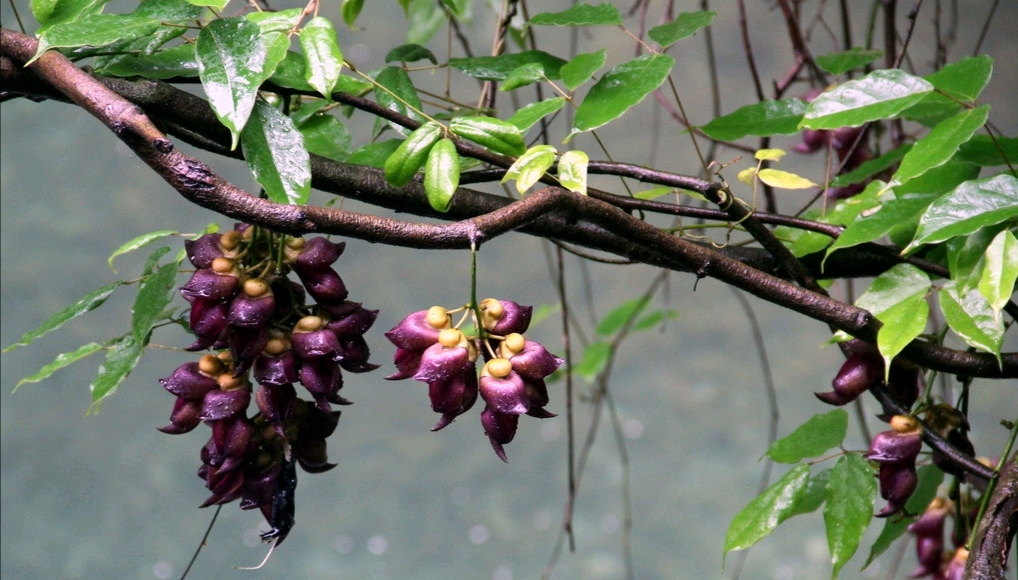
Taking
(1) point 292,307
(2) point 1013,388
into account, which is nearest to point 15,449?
(1) point 292,307

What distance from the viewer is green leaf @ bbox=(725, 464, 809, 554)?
59cm

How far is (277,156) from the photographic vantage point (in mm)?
458

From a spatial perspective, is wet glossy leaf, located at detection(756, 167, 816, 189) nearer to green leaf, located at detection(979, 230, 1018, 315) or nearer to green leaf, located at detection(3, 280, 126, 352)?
green leaf, located at detection(979, 230, 1018, 315)

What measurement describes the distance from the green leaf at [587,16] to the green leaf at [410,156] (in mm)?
198

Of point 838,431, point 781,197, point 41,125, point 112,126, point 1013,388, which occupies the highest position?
point 112,126

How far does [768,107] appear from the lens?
68 cm

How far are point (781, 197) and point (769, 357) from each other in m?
0.40

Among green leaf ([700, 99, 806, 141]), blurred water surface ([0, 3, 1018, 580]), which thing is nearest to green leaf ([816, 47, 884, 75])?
green leaf ([700, 99, 806, 141])

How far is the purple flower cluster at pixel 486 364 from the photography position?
0.43 metres

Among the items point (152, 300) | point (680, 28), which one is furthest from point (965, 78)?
point (152, 300)

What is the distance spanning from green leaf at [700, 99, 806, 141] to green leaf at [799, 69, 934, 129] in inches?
4.5

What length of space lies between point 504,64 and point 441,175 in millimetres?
209

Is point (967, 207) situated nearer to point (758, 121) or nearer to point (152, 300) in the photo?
point (758, 121)

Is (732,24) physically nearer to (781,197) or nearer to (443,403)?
(781,197)
